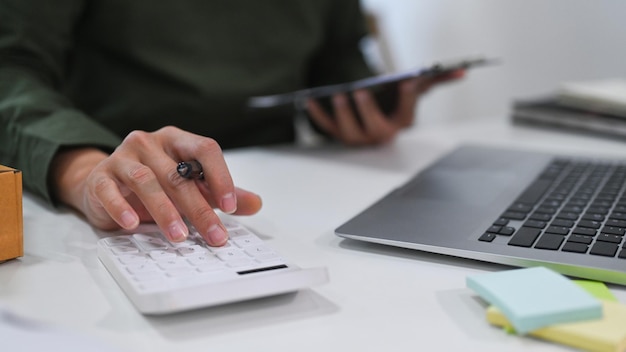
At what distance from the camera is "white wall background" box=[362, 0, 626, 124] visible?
6.60 ft

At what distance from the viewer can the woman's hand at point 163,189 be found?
1.83ft

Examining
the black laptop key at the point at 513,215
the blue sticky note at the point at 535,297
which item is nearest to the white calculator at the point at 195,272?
the blue sticky note at the point at 535,297

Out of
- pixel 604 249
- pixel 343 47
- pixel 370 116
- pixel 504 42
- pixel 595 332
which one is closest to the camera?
pixel 595 332

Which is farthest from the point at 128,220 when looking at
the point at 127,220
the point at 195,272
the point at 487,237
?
the point at 487,237

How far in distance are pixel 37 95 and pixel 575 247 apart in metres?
0.57

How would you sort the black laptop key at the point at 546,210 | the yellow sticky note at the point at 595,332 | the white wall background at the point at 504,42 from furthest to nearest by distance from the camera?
the white wall background at the point at 504,42 < the black laptop key at the point at 546,210 < the yellow sticky note at the point at 595,332

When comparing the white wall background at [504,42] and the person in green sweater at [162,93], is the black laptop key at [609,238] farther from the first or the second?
the white wall background at [504,42]

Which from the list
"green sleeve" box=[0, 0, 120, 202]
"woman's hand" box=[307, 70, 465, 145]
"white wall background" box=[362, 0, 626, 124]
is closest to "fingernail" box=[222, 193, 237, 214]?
"green sleeve" box=[0, 0, 120, 202]

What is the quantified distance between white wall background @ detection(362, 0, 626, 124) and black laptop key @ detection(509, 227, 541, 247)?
127 centimetres

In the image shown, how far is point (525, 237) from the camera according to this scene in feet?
1.84

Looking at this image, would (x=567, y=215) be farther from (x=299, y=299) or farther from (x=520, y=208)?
(x=299, y=299)

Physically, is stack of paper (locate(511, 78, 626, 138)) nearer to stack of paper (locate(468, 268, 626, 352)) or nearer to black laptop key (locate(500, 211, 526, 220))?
black laptop key (locate(500, 211, 526, 220))

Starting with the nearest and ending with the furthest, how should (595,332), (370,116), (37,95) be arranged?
1. (595,332)
2. (37,95)
3. (370,116)

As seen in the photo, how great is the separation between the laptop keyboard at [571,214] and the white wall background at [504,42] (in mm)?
1051
